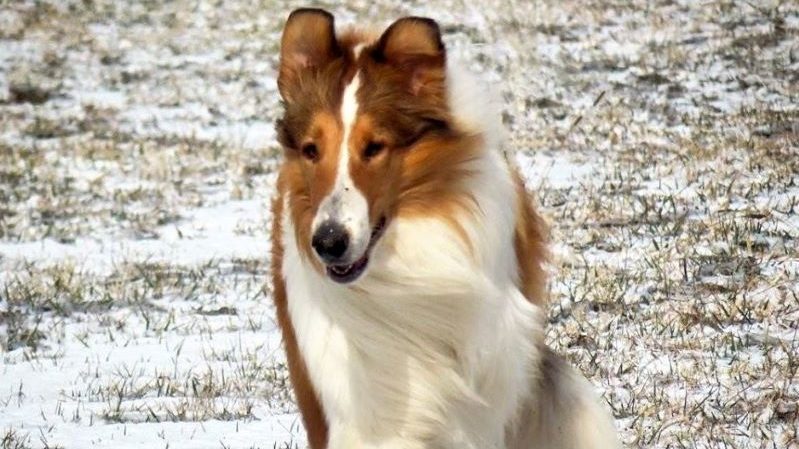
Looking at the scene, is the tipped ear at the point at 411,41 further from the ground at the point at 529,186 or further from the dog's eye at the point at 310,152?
the ground at the point at 529,186

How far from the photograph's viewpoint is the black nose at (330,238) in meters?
4.00

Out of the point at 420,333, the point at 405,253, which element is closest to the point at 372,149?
the point at 405,253

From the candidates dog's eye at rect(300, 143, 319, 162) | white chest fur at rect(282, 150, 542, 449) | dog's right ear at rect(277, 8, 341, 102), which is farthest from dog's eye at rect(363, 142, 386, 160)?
dog's right ear at rect(277, 8, 341, 102)

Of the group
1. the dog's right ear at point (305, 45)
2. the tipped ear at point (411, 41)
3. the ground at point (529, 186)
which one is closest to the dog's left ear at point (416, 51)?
the tipped ear at point (411, 41)

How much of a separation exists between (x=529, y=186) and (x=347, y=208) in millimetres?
6342

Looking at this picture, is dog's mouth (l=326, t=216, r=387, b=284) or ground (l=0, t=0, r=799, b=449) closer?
dog's mouth (l=326, t=216, r=387, b=284)

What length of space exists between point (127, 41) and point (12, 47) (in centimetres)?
170

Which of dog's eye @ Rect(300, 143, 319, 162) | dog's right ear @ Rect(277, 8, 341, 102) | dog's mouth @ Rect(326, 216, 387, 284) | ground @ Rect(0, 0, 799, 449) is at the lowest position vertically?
ground @ Rect(0, 0, 799, 449)

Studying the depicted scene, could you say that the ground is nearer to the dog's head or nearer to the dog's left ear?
the dog's head

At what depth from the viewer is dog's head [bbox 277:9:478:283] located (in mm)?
4160

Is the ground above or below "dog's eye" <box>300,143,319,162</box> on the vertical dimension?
below

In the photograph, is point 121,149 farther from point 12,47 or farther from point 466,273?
point 466,273

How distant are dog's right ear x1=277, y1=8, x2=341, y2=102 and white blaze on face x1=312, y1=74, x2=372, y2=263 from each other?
1.28 feet

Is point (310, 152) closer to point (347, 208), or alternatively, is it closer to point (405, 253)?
point (347, 208)
